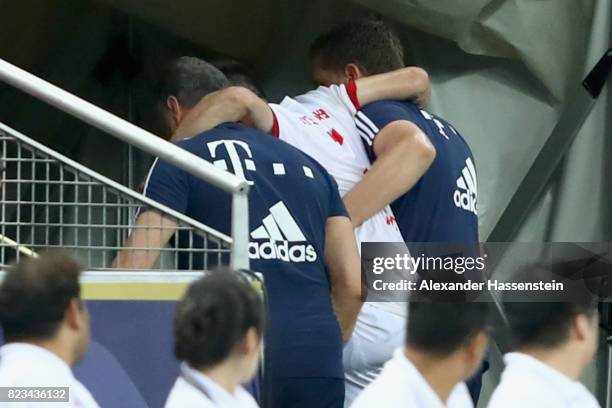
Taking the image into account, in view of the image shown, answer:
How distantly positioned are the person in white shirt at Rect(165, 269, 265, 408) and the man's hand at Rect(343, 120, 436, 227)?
151 centimetres

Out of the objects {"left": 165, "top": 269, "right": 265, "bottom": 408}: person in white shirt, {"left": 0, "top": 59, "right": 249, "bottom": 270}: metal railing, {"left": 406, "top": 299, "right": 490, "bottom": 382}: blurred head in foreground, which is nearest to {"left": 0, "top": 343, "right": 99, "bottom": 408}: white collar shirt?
{"left": 165, "top": 269, "right": 265, "bottom": 408}: person in white shirt

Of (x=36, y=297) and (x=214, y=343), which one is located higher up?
(x=36, y=297)

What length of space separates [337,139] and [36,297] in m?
1.73

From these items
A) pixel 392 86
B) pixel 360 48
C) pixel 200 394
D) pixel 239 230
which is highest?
pixel 360 48

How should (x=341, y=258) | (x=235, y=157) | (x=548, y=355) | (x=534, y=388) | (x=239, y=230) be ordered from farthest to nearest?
1. (x=341, y=258)
2. (x=235, y=157)
3. (x=239, y=230)
4. (x=548, y=355)
5. (x=534, y=388)

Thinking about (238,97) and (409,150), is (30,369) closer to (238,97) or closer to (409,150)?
(238,97)

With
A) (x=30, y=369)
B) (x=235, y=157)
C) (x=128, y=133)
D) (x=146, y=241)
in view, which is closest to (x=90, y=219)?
(x=146, y=241)

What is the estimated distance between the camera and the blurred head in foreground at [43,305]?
10.9ft

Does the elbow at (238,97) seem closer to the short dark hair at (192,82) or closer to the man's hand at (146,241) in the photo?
the short dark hair at (192,82)

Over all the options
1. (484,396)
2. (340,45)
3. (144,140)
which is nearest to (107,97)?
(340,45)

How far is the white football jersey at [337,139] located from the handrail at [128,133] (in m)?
0.92

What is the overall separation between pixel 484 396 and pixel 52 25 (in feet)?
6.40

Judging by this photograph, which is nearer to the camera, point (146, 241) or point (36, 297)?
point (36, 297)

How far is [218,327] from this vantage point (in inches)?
126
